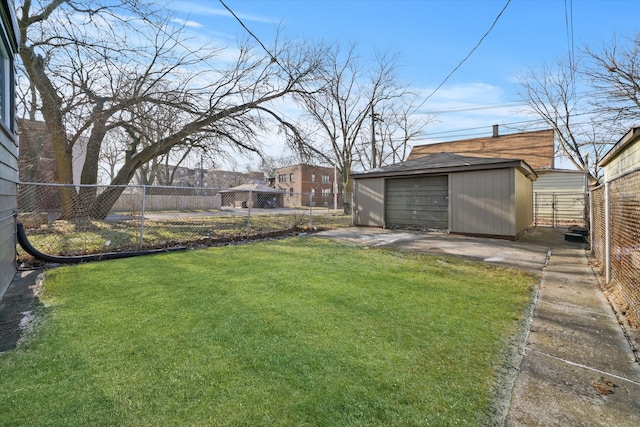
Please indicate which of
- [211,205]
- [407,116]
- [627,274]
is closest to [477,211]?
[627,274]

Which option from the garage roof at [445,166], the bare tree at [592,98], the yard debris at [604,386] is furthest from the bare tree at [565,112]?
the yard debris at [604,386]

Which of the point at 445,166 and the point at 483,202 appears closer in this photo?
the point at 483,202

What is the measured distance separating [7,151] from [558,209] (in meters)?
18.5

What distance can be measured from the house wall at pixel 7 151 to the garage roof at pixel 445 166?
915 centimetres

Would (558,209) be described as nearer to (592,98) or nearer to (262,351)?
(592,98)

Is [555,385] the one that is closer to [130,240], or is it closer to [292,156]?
[130,240]

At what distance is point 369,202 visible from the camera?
439 inches

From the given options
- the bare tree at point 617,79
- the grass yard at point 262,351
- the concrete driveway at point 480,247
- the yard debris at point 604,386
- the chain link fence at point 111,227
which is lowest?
the yard debris at point 604,386

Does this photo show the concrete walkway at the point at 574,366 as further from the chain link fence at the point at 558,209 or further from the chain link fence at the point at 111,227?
the chain link fence at the point at 558,209

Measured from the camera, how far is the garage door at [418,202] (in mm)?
9500

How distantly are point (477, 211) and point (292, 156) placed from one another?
7585mm

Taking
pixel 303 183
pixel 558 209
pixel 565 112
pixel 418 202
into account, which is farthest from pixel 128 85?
pixel 303 183

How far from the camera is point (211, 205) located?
27438 mm

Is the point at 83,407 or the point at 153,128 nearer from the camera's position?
the point at 83,407
